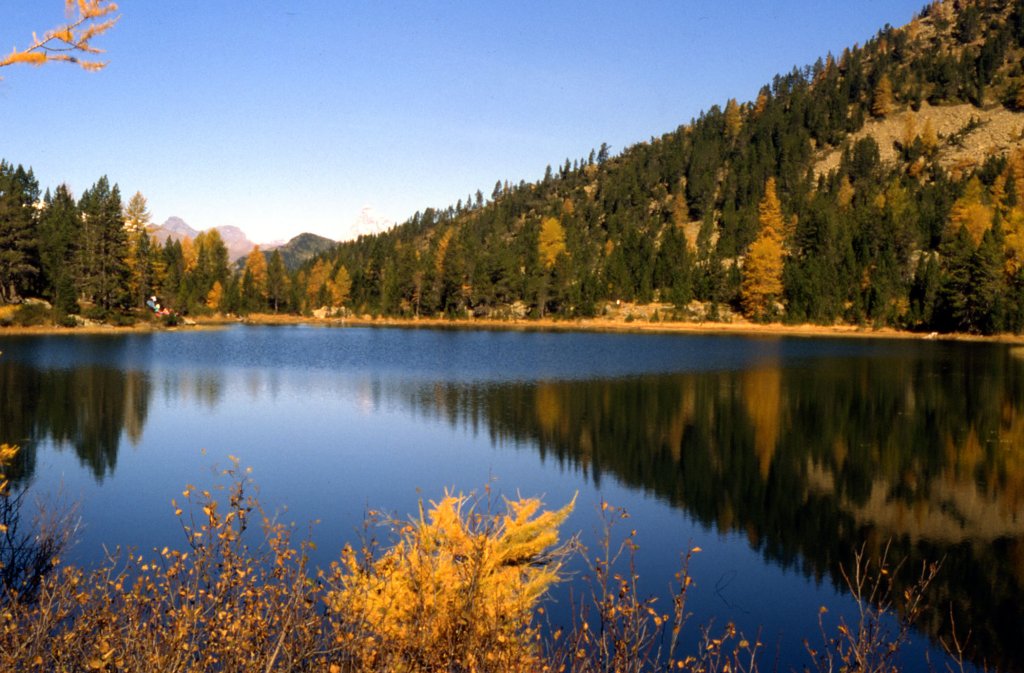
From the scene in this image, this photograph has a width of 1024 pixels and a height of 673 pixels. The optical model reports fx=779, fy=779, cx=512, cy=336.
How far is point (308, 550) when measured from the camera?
1505cm

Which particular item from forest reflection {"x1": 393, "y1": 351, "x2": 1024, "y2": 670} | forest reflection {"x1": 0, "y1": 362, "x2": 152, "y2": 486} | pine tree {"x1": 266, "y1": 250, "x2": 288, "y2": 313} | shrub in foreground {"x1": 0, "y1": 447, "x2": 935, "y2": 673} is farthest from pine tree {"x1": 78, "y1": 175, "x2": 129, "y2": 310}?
shrub in foreground {"x1": 0, "y1": 447, "x2": 935, "y2": 673}

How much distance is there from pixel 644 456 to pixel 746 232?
113 m

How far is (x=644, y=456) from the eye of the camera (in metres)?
24.5

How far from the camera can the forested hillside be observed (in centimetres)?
9125

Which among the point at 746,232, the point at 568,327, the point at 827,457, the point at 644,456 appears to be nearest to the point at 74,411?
the point at 644,456

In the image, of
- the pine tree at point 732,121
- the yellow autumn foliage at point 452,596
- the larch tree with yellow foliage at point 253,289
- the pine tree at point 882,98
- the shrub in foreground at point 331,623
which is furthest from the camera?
the pine tree at point 732,121

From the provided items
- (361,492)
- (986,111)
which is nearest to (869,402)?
(361,492)

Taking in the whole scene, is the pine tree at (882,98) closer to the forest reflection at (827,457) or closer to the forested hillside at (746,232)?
the forested hillside at (746,232)

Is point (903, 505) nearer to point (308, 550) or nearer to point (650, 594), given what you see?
point (650, 594)

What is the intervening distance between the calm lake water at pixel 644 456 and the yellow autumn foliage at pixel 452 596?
2.73m

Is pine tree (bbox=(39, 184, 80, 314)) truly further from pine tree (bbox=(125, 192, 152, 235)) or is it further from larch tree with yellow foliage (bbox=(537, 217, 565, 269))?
larch tree with yellow foliage (bbox=(537, 217, 565, 269))

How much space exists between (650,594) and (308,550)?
6539 millimetres

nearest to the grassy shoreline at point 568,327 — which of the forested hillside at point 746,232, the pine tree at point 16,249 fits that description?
the forested hillside at point 746,232

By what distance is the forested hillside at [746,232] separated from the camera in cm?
9125
